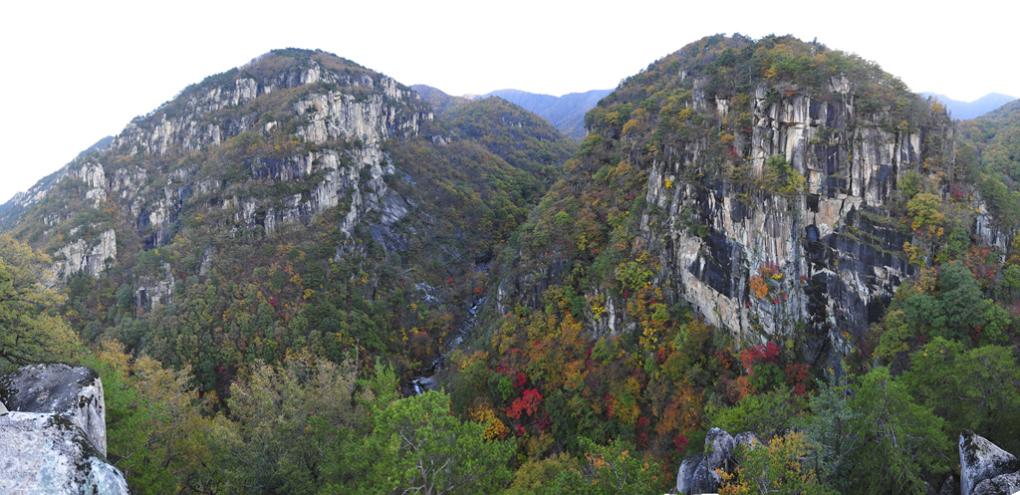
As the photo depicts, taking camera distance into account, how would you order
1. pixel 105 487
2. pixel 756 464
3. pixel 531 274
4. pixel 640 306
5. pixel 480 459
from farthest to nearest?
1. pixel 531 274
2. pixel 640 306
3. pixel 480 459
4. pixel 756 464
5. pixel 105 487

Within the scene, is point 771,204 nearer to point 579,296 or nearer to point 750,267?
point 750,267

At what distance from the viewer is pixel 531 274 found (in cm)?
5188

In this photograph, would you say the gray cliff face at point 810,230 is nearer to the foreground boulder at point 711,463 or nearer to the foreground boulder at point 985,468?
the foreground boulder at point 711,463

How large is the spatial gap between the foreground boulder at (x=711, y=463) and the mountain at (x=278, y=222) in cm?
4314

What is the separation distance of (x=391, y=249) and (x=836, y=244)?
61.3 meters

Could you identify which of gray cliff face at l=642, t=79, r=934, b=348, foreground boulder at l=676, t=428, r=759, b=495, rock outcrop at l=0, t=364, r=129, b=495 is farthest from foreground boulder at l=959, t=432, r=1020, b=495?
rock outcrop at l=0, t=364, r=129, b=495

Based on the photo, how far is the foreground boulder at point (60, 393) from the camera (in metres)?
12.6

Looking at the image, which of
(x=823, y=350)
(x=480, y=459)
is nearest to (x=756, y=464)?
(x=480, y=459)

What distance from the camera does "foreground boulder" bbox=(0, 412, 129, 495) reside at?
8.09 meters

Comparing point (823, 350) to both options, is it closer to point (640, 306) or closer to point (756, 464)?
point (640, 306)

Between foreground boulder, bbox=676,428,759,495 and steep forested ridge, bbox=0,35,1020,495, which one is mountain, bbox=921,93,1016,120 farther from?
foreground boulder, bbox=676,428,759,495

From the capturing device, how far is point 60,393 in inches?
505

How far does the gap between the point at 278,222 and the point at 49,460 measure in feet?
234

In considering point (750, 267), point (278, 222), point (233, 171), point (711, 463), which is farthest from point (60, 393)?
point (233, 171)
